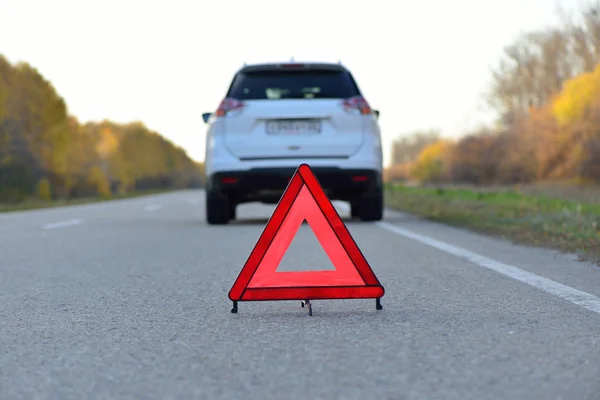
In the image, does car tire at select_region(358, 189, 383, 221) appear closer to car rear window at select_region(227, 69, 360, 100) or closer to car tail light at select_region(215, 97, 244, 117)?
car rear window at select_region(227, 69, 360, 100)

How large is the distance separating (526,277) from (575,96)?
4491cm

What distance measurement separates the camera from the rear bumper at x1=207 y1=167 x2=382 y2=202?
33.2ft

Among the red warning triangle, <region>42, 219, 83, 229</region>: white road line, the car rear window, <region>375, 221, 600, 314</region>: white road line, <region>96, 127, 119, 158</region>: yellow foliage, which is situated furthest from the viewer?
<region>96, 127, 119, 158</region>: yellow foliage

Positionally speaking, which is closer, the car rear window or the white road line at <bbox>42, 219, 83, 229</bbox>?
the car rear window

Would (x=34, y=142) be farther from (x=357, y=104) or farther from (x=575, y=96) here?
(x=357, y=104)

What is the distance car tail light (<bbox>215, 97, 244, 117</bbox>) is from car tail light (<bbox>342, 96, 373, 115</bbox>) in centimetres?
128

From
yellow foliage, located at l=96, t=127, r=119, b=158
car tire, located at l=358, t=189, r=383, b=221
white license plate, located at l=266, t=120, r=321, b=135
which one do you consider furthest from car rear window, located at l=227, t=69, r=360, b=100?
yellow foliage, located at l=96, t=127, r=119, b=158

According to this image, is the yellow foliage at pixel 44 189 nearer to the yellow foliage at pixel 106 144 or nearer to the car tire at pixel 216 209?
the car tire at pixel 216 209

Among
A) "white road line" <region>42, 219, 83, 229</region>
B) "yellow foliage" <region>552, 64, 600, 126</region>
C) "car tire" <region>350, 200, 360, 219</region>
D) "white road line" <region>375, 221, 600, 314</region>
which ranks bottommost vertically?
"white road line" <region>375, 221, 600, 314</region>

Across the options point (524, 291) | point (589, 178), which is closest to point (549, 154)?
point (589, 178)

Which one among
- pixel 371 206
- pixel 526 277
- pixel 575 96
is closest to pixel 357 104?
pixel 371 206

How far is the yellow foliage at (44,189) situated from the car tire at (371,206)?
4771 centimetres

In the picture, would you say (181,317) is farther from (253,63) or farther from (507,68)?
(507,68)

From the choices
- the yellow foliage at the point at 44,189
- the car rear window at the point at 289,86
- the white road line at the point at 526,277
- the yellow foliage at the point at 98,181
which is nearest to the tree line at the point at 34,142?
the yellow foliage at the point at 44,189
